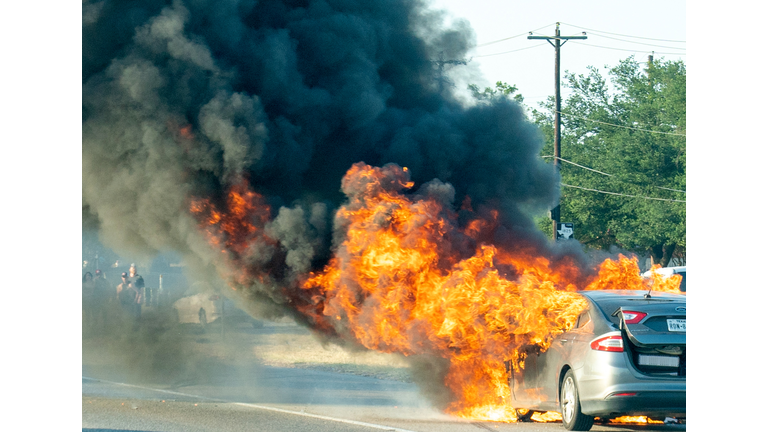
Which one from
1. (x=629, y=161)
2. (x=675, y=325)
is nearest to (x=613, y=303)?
(x=675, y=325)

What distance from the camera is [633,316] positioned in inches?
314

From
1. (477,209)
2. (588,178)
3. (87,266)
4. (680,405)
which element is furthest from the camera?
(588,178)

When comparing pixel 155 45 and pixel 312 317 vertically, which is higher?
pixel 155 45

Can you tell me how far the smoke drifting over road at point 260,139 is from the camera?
11023 mm

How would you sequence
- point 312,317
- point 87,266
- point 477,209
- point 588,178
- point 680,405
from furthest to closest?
point 588,178
point 87,266
point 477,209
point 312,317
point 680,405

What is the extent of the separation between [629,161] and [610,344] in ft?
85.4

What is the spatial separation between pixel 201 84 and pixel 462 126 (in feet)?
12.7

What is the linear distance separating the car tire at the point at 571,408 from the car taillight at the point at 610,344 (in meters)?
0.47

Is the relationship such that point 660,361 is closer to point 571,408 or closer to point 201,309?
point 571,408

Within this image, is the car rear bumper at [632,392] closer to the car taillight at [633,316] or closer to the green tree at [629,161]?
the car taillight at [633,316]

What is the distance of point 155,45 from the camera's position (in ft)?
37.4

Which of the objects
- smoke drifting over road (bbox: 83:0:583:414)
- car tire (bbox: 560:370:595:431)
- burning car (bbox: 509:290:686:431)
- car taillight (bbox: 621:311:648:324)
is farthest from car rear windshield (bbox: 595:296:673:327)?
smoke drifting over road (bbox: 83:0:583:414)
